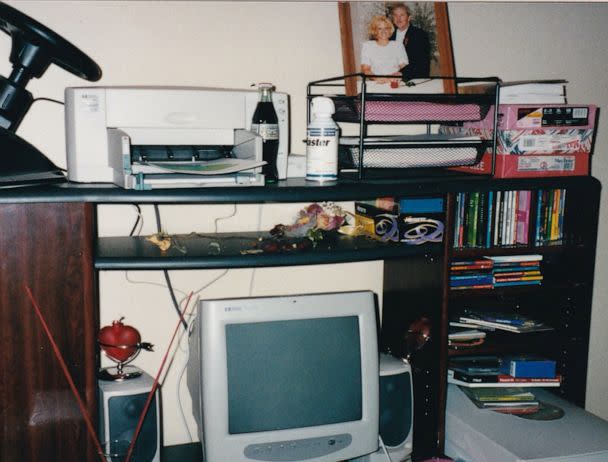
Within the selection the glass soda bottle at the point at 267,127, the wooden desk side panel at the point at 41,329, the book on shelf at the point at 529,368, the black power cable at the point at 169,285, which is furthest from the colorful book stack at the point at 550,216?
the wooden desk side panel at the point at 41,329

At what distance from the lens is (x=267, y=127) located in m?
1.52

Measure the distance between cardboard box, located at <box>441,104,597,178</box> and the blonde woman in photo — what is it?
341mm

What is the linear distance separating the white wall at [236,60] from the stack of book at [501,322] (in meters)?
0.33

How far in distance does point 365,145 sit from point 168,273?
67cm

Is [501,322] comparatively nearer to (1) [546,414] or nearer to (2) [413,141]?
(1) [546,414]

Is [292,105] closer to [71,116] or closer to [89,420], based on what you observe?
[71,116]

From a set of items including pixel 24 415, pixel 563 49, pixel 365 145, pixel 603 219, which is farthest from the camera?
pixel 603 219

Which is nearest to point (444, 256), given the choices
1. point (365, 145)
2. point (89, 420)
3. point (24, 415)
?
point (365, 145)

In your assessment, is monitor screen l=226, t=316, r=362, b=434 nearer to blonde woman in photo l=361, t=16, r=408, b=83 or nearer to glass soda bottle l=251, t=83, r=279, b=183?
glass soda bottle l=251, t=83, r=279, b=183

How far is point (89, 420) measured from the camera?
1.38 m

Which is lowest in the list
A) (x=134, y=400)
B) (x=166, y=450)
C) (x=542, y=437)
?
(x=166, y=450)

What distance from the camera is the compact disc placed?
1655 mm

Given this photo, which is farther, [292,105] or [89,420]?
[292,105]

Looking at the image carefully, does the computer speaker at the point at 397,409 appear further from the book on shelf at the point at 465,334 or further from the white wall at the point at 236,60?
the white wall at the point at 236,60
